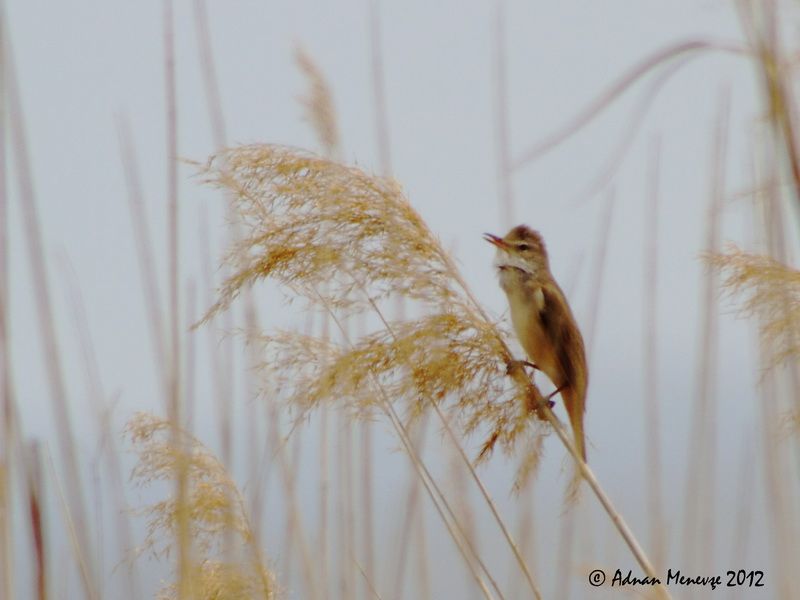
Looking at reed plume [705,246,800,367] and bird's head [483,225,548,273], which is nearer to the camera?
reed plume [705,246,800,367]

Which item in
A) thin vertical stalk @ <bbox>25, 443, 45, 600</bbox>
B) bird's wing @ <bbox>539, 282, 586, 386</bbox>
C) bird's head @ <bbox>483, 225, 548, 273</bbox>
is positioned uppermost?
bird's head @ <bbox>483, 225, 548, 273</bbox>

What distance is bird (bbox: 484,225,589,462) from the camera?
9.46 feet

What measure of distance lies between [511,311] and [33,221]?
51.8 inches

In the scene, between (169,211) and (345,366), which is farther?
(169,211)

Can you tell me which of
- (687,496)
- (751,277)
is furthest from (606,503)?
(687,496)

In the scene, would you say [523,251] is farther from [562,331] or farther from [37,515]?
[37,515]

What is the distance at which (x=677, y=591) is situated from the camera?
2592mm

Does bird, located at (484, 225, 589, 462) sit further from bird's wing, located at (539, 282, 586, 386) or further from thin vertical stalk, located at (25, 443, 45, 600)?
thin vertical stalk, located at (25, 443, 45, 600)

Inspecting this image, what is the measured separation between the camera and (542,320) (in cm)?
295

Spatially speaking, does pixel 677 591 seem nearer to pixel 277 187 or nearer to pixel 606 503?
pixel 606 503

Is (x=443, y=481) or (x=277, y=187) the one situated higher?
(x=277, y=187)

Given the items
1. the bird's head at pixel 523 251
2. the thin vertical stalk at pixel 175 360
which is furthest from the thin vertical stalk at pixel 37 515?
the bird's head at pixel 523 251

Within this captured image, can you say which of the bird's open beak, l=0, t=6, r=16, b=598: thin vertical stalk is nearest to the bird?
the bird's open beak

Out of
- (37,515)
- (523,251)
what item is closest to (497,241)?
(523,251)
